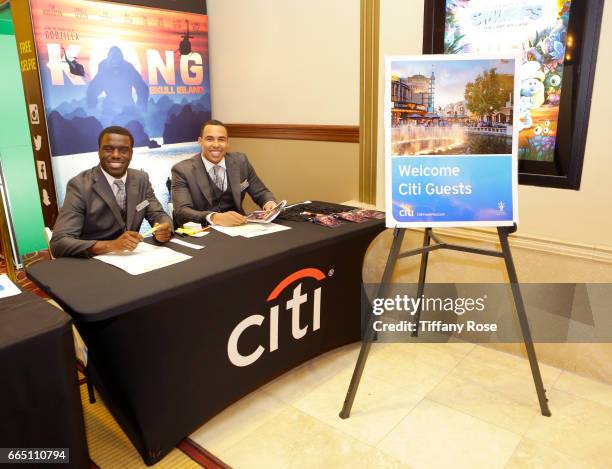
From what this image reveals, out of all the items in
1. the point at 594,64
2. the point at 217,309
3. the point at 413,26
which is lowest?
the point at 217,309

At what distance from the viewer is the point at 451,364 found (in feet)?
8.83

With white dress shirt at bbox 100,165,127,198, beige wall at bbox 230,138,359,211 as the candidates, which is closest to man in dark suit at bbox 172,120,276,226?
white dress shirt at bbox 100,165,127,198

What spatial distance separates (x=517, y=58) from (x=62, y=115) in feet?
9.09

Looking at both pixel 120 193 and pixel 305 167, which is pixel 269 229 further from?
pixel 305 167

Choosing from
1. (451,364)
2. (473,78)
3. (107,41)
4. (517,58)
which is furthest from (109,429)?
(107,41)

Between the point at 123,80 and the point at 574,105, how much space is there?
2893mm

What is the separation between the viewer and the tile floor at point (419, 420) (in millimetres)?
1960

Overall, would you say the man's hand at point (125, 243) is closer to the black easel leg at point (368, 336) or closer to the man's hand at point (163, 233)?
the man's hand at point (163, 233)

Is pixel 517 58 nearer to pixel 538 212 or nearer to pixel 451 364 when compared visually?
pixel 538 212

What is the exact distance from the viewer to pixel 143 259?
1.99 m

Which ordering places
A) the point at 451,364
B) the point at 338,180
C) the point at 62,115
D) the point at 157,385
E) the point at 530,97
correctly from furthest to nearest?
the point at 338,180 < the point at 62,115 < the point at 451,364 < the point at 530,97 < the point at 157,385

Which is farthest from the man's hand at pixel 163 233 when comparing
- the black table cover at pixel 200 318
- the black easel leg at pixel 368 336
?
the black easel leg at pixel 368 336

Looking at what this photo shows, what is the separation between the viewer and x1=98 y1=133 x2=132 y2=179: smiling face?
7.82 ft

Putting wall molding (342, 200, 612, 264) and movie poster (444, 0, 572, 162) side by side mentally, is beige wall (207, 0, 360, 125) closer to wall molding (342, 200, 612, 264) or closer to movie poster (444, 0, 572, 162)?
movie poster (444, 0, 572, 162)
